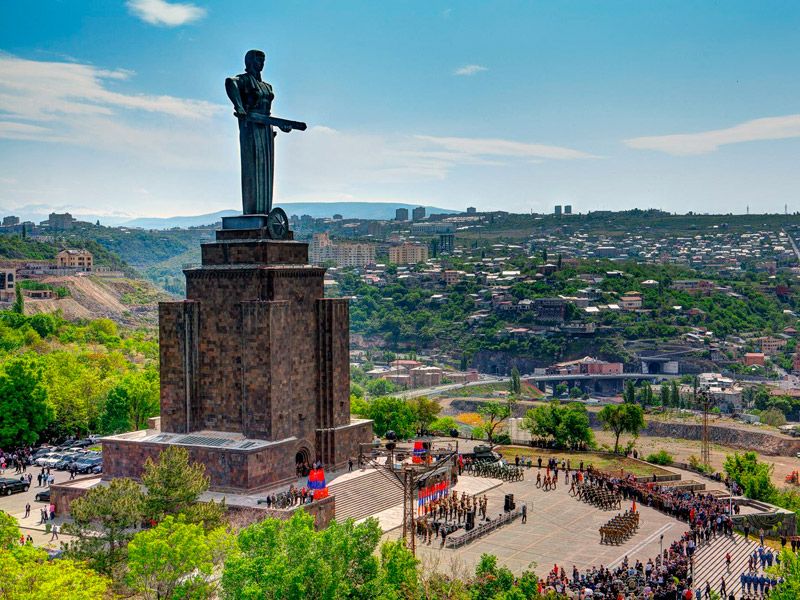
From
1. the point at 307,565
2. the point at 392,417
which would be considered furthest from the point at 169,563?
the point at 392,417

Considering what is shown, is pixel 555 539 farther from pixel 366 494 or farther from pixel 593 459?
pixel 593 459

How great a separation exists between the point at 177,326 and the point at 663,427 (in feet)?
223

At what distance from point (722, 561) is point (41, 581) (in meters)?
24.7

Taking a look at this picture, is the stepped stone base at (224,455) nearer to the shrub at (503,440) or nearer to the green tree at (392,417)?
the green tree at (392,417)

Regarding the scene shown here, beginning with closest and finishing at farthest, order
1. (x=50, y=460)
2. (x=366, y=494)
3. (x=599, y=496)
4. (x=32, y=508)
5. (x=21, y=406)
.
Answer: (x=32, y=508), (x=366, y=494), (x=599, y=496), (x=50, y=460), (x=21, y=406)

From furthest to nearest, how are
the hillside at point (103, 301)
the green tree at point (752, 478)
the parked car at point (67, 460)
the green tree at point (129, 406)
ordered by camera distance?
1. the hillside at point (103, 301)
2. the green tree at point (129, 406)
3. the green tree at point (752, 478)
4. the parked car at point (67, 460)

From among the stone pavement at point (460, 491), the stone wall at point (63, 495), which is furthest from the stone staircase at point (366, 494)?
the stone wall at point (63, 495)

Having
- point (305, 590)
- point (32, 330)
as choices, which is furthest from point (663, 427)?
point (305, 590)

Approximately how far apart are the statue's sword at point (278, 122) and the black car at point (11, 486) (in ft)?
65.7

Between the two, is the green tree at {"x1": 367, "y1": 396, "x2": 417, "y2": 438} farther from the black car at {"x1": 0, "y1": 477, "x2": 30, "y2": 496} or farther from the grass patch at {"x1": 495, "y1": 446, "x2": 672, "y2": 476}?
the black car at {"x1": 0, "y1": 477, "x2": 30, "y2": 496}

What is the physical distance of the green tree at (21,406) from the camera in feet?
161

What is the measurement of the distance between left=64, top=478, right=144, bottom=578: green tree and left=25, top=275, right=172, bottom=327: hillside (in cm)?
9591

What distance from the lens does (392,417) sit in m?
54.0

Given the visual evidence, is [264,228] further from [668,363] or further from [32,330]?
[668,363]
